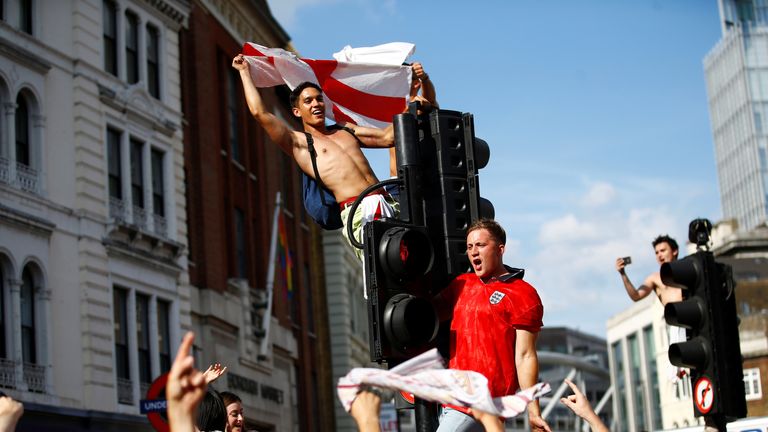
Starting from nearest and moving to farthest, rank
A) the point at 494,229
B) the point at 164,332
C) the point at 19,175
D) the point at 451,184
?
the point at 494,229
the point at 451,184
the point at 19,175
the point at 164,332

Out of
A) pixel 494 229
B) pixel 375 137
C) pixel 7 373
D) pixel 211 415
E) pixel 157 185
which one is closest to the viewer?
pixel 211 415

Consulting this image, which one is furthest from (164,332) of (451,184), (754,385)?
(754,385)

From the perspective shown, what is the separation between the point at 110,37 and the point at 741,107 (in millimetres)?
124395

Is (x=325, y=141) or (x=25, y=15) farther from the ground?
(x=25, y=15)

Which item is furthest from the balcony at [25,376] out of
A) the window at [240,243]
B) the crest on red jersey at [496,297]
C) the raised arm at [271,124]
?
the crest on red jersey at [496,297]

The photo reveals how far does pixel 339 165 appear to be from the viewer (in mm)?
10680

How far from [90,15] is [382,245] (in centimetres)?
2325

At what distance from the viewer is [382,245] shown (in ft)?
28.3

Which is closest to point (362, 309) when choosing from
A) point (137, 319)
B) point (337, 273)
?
point (337, 273)

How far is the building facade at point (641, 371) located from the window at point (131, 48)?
39845 mm

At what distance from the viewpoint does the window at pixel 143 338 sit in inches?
1226

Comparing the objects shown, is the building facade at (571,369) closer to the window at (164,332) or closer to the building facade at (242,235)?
the building facade at (242,235)

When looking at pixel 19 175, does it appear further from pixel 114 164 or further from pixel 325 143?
pixel 325 143

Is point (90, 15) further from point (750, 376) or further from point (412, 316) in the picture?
point (750, 376)
